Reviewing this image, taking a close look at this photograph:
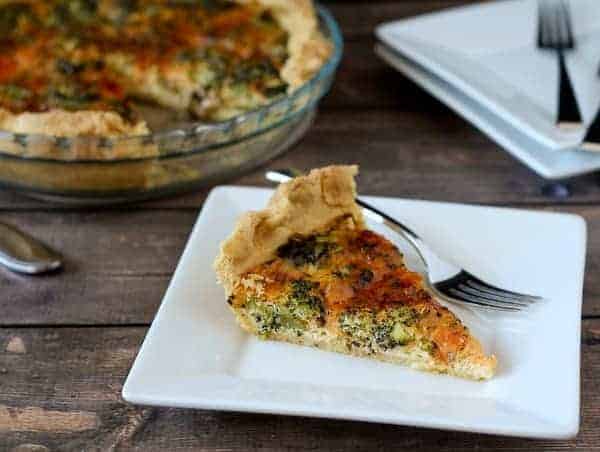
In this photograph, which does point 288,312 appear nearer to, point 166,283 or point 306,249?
point 306,249

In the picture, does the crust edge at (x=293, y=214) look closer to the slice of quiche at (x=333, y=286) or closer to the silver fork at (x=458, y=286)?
the slice of quiche at (x=333, y=286)

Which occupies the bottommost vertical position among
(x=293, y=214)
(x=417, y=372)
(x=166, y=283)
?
(x=166, y=283)

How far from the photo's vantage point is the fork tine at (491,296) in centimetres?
180

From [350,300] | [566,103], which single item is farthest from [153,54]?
[350,300]

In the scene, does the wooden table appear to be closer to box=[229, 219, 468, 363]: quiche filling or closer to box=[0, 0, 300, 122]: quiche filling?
box=[229, 219, 468, 363]: quiche filling

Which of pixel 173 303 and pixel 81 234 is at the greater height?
pixel 173 303

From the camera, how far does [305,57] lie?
2619 mm

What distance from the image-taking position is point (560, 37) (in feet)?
9.61

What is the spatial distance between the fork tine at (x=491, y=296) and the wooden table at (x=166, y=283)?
19 centimetres

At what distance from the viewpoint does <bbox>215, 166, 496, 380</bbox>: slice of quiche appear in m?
1.71

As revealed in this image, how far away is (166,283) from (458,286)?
0.70m

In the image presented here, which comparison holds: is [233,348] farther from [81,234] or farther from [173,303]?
[81,234]

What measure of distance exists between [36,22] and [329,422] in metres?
1.95

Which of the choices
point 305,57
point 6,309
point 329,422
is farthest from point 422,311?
point 305,57
